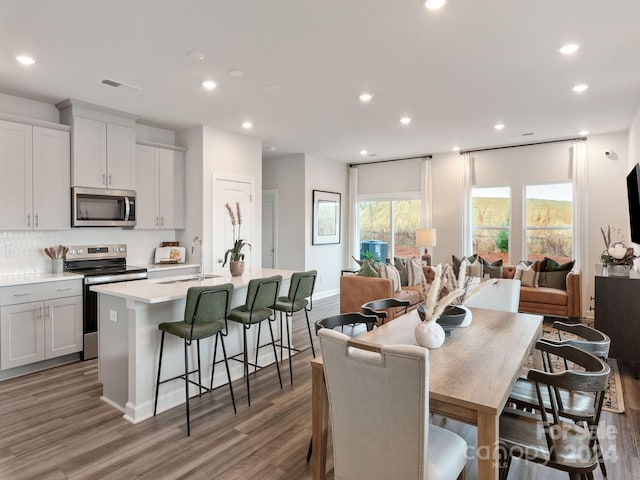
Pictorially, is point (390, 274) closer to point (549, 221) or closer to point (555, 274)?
point (555, 274)

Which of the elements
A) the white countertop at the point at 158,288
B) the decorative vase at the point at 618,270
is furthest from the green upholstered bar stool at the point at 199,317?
the decorative vase at the point at 618,270

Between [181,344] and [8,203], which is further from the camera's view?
[8,203]

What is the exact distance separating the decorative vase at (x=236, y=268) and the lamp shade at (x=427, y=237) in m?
4.42

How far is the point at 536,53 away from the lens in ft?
10.5

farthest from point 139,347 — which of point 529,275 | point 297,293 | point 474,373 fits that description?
point 529,275

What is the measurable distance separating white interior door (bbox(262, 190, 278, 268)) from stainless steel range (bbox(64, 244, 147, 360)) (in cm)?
326

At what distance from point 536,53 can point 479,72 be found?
0.51 metres

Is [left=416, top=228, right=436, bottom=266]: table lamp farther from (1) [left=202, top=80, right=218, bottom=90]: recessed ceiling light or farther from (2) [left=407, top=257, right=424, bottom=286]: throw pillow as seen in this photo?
(1) [left=202, top=80, right=218, bottom=90]: recessed ceiling light

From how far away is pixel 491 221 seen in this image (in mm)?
7195

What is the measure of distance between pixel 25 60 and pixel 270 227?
516cm

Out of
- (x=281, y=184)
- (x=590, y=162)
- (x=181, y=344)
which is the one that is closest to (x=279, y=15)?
(x=181, y=344)

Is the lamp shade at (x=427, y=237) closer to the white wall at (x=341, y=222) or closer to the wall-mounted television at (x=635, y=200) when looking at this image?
the white wall at (x=341, y=222)

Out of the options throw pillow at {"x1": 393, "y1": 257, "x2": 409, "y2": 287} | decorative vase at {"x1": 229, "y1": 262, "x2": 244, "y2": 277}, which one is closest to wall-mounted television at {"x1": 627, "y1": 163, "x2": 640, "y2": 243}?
throw pillow at {"x1": 393, "y1": 257, "x2": 409, "y2": 287}

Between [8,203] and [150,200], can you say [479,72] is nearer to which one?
[150,200]
